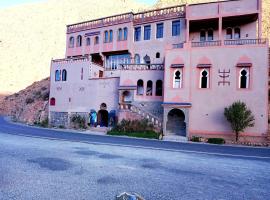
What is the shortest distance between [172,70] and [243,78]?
24.0 ft

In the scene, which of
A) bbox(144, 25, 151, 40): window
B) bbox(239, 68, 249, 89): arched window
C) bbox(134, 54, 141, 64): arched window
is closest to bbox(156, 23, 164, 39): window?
bbox(144, 25, 151, 40): window

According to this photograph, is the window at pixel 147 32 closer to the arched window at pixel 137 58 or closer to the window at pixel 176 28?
the arched window at pixel 137 58

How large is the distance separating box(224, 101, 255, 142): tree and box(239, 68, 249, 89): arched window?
7.32ft

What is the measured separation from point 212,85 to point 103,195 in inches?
765

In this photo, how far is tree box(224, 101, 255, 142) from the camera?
20172 millimetres

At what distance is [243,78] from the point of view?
72.0 ft

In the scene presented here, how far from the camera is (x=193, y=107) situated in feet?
75.3

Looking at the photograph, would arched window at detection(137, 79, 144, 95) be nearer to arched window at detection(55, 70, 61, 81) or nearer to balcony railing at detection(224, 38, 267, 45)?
balcony railing at detection(224, 38, 267, 45)

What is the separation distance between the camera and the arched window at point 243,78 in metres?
21.8

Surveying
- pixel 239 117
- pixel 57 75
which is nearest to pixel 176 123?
pixel 239 117

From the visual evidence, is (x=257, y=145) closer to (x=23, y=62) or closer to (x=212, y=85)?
(x=212, y=85)

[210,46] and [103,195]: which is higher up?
[210,46]

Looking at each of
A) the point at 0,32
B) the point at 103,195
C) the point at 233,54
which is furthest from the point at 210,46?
the point at 0,32

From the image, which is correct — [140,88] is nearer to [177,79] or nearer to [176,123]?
[177,79]
